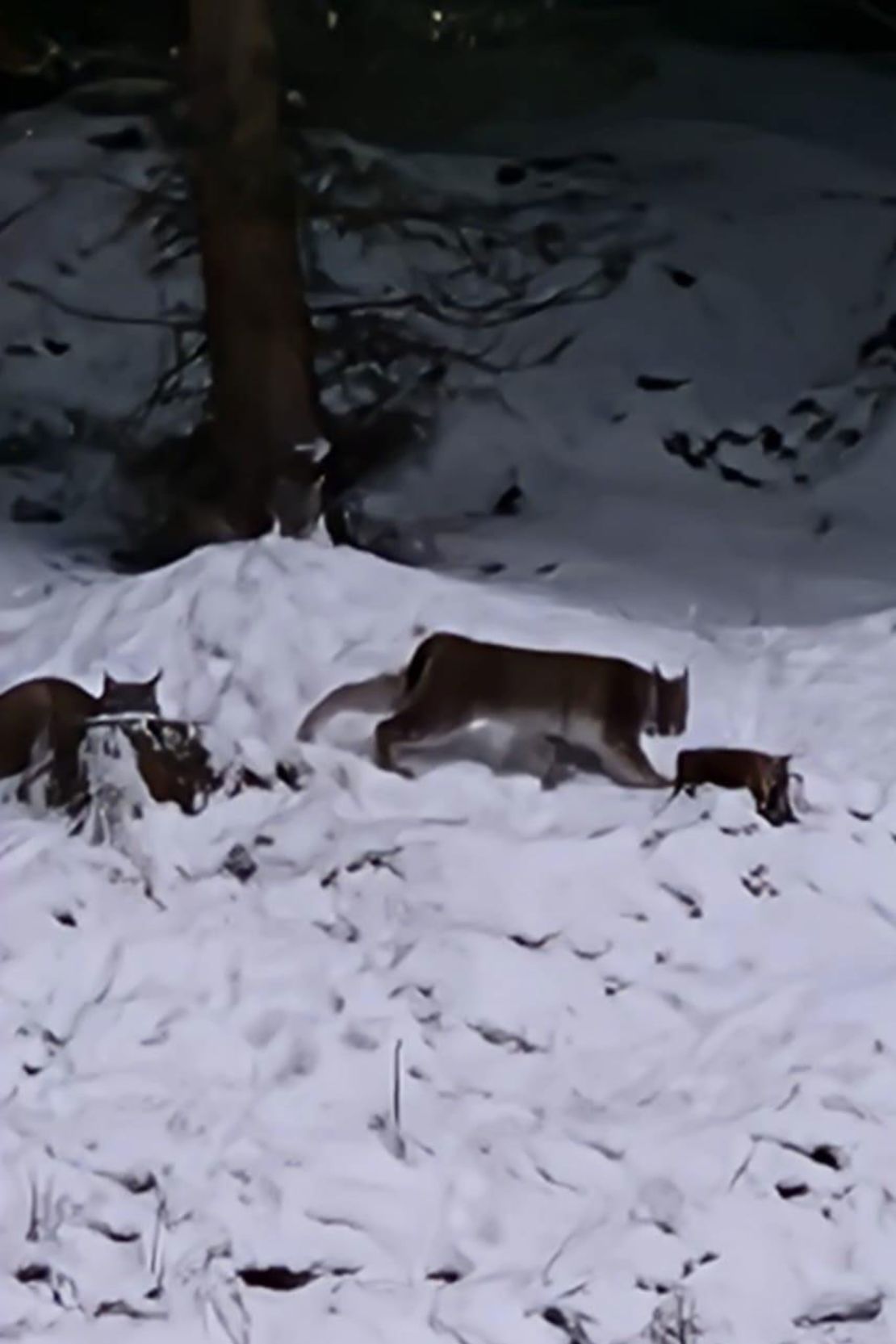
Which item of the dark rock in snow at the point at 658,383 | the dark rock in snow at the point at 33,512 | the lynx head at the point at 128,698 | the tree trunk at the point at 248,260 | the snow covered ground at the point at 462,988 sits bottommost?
the dark rock in snow at the point at 33,512

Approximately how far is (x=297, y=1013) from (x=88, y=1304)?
773mm

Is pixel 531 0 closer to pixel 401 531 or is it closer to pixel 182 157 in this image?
pixel 182 157

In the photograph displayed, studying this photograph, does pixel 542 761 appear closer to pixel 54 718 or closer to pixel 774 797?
pixel 774 797

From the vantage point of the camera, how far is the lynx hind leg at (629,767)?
462cm

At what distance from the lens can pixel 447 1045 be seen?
4008 mm

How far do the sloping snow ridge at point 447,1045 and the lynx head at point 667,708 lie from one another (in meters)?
0.05

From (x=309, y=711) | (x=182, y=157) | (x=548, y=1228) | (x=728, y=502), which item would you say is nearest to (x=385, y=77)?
(x=182, y=157)

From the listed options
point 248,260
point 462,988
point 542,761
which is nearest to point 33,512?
point 248,260

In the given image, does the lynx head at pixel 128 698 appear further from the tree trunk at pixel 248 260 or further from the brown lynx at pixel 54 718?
the tree trunk at pixel 248 260

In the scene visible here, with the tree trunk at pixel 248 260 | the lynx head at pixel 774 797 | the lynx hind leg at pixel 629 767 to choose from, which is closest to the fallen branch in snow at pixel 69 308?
the tree trunk at pixel 248 260

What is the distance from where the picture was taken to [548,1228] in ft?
11.9

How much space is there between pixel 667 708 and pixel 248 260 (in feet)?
5.86

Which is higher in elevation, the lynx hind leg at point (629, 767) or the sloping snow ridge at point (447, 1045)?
the lynx hind leg at point (629, 767)

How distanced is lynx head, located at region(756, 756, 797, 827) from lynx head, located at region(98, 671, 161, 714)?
53.0 inches
